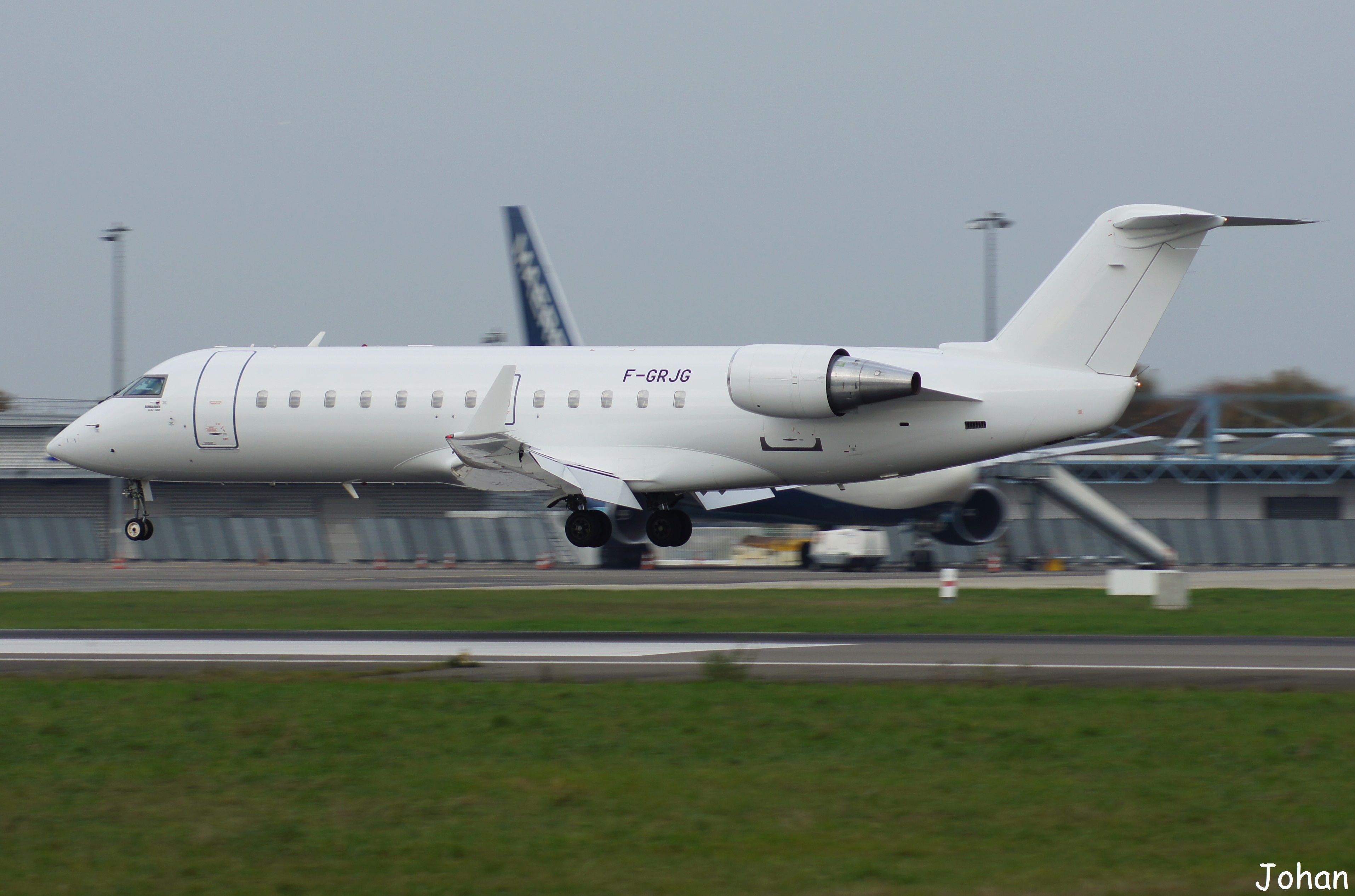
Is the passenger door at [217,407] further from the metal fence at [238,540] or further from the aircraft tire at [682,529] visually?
the metal fence at [238,540]

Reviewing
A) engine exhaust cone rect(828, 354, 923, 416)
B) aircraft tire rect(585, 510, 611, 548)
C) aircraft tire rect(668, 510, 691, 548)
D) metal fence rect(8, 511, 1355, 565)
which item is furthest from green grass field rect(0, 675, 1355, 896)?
metal fence rect(8, 511, 1355, 565)

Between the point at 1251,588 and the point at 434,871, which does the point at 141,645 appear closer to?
the point at 434,871

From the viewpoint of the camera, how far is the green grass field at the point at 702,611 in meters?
23.0

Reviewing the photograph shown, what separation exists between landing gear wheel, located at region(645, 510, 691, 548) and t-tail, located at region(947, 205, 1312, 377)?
6.96 metres

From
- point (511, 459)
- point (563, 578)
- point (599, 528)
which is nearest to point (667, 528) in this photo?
point (599, 528)

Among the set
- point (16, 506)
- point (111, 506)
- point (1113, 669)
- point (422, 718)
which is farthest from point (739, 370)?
point (16, 506)

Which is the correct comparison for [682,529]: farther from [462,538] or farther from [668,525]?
[462,538]

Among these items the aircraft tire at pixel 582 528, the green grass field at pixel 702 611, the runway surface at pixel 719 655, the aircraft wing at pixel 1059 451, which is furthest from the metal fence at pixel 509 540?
the runway surface at pixel 719 655

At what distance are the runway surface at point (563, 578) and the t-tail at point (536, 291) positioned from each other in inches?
304

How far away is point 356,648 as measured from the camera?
20266 mm

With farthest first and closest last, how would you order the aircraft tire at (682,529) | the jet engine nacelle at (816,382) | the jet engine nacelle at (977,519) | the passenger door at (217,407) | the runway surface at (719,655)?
the jet engine nacelle at (977,519), the passenger door at (217,407), the aircraft tire at (682,529), the jet engine nacelle at (816,382), the runway surface at (719,655)

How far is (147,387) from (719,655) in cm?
1681

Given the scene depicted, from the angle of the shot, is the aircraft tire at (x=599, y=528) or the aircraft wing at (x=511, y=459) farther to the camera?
the aircraft tire at (x=599, y=528)

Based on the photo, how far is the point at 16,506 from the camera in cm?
5434
